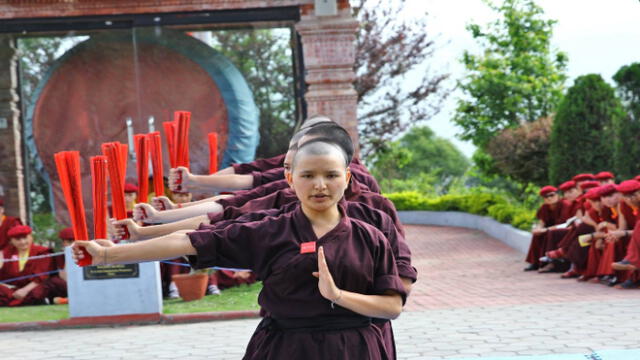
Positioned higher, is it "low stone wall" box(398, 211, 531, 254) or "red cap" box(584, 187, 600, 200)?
"red cap" box(584, 187, 600, 200)

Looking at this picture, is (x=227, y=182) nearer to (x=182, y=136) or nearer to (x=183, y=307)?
(x=182, y=136)

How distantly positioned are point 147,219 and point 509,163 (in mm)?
18063

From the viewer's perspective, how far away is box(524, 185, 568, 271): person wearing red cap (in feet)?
44.0

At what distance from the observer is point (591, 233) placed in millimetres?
11805

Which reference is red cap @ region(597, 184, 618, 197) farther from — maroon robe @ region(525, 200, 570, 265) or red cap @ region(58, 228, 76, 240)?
Answer: red cap @ region(58, 228, 76, 240)

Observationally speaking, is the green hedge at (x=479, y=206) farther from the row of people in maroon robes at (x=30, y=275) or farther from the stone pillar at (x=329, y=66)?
the row of people in maroon robes at (x=30, y=275)

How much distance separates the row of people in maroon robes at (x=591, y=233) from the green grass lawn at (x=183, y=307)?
4541 mm

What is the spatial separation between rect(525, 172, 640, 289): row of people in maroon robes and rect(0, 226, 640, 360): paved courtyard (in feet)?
1.22

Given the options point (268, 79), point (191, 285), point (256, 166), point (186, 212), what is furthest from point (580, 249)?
point (186, 212)

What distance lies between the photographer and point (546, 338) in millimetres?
7309

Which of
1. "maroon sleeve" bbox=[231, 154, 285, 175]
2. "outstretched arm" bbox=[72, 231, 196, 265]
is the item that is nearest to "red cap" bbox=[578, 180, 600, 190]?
"maroon sleeve" bbox=[231, 154, 285, 175]

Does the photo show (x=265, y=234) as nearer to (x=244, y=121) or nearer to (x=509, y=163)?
(x=244, y=121)

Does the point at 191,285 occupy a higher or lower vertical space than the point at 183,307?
higher

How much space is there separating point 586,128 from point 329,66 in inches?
324
